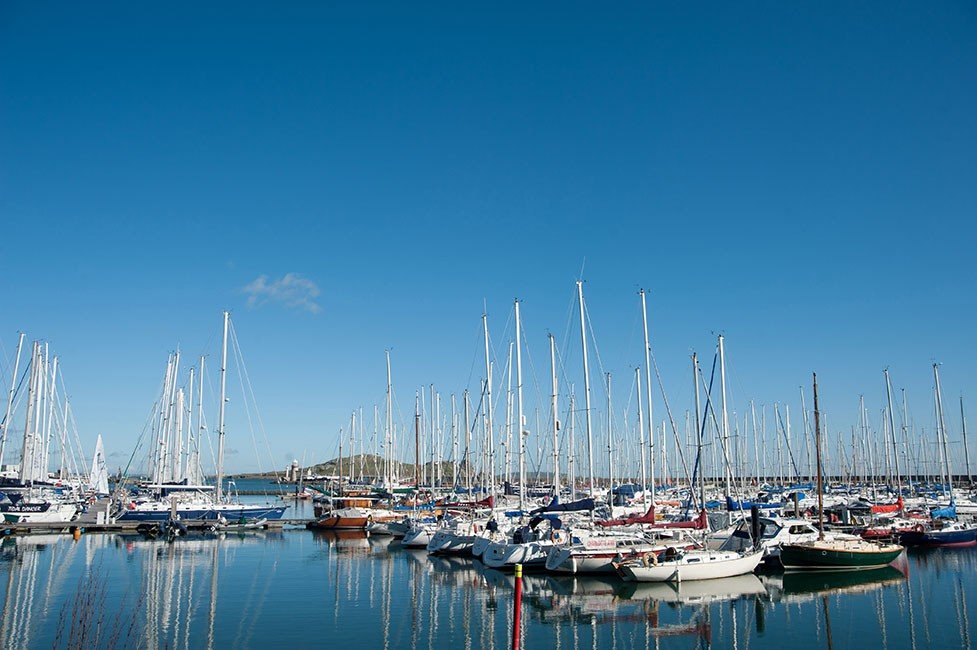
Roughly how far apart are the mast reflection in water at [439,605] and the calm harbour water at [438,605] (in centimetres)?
8

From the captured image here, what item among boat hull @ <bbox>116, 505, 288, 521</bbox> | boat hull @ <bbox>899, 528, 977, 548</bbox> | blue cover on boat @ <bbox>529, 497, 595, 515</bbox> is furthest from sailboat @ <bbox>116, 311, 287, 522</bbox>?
boat hull @ <bbox>899, 528, 977, 548</bbox>

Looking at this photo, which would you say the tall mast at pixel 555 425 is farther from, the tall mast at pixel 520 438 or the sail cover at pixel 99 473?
the sail cover at pixel 99 473

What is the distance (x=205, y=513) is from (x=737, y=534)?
4022cm

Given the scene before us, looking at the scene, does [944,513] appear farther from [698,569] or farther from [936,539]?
[698,569]

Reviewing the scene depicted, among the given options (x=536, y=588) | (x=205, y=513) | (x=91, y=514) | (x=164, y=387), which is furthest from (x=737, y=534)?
(x=164, y=387)

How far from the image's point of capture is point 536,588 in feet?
108

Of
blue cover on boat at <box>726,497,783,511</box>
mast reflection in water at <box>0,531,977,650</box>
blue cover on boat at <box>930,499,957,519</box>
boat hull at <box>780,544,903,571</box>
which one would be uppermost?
blue cover on boat at <box>726,497,783,511</box>

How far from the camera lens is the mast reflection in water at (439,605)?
24.0 meters

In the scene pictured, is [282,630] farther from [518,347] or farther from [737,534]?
[518,347]

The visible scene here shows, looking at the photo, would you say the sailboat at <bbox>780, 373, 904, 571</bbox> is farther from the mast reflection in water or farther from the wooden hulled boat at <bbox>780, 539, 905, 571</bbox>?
the mast reflection in water

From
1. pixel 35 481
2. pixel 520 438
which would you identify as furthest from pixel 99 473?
pixel 520 438

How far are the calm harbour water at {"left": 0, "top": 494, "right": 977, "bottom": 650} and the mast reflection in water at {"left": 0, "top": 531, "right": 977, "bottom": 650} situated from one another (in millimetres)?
79

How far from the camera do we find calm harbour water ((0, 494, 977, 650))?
78.7ft

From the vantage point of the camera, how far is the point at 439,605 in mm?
29312
